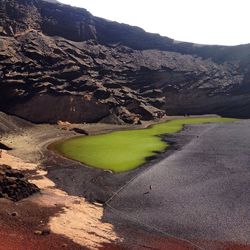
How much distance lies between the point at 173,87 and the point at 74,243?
101 meters

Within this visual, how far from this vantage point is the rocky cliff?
9600 centimetres

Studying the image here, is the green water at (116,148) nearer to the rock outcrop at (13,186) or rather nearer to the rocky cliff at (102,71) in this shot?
the rock outcrop at (13,186)

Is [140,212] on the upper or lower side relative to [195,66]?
lower

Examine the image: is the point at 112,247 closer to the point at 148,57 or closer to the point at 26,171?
the point at 26,171

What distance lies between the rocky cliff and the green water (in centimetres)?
1556

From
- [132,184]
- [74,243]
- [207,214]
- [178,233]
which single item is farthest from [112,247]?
[132,184]

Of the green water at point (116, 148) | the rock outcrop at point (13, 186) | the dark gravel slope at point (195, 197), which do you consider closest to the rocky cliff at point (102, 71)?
the green water at point (116, 148)

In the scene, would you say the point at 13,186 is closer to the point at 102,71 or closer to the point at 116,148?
the point at 116,148

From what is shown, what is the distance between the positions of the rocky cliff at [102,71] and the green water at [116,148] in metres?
15.6

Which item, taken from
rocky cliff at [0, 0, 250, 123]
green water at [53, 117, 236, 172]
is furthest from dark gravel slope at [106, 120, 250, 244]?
rocky cliff at [0, 0, 250, 123]

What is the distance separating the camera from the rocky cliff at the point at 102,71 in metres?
96.0

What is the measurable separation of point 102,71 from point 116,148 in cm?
5244

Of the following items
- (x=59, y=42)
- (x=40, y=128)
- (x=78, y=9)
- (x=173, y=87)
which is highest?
(x=78, y=9)

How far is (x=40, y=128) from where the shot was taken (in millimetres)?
85875
